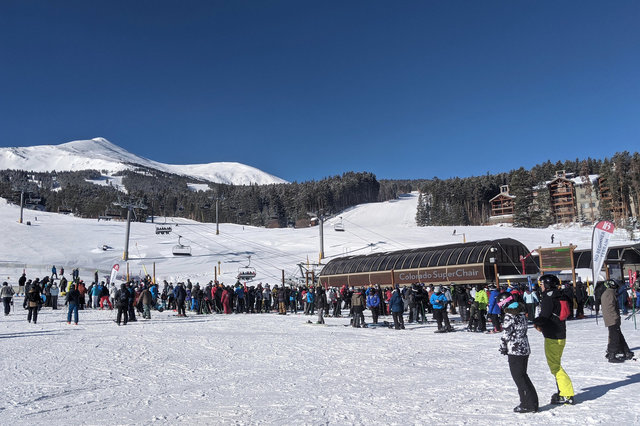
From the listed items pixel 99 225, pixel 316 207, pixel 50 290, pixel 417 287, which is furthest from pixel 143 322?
pixel 316 207

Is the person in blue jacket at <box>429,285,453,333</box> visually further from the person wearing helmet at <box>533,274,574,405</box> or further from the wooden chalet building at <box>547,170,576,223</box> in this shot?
the wooden chalet building at <box>547,170,576,223</box>

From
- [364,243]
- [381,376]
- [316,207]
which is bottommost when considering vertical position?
[381,376]

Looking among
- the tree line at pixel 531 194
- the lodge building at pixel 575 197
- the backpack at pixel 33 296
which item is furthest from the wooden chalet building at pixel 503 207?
the backpack at pixel 33 296

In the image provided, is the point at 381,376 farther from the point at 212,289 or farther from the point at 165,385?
the point at 212,289

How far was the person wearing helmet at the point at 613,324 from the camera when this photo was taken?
873cm

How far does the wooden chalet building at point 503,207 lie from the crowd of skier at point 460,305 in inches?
3220

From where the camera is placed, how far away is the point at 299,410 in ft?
20.2

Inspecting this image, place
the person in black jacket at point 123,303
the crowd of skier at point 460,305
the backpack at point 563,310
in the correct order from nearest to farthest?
the crowd of skier at point 460,305, the backpack at point 563,310, the person in black jacket at point 123,303

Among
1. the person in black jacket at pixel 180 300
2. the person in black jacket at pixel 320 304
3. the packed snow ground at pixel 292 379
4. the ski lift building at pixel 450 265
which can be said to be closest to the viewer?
the packed snow ground at pixel 292 379

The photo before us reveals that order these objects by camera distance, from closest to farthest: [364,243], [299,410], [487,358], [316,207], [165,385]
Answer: [299,410] < [165,385] < [487,358] < [364,243] < [316,207]

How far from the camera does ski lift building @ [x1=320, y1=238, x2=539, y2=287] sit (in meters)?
30.1

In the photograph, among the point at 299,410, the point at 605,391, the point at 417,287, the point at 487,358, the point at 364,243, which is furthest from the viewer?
the point at 364,243

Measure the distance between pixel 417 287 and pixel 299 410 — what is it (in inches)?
511

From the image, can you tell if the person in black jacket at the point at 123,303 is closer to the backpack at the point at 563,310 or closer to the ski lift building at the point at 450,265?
the backpack at the point at 563,310
